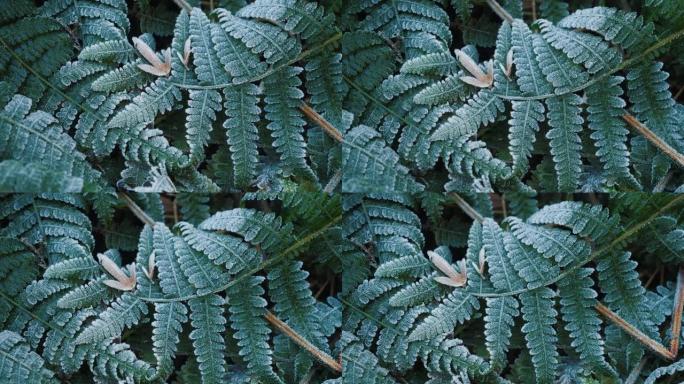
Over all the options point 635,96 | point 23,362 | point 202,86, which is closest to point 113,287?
point 23,362

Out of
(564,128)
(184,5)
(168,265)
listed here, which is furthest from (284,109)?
(564,128)

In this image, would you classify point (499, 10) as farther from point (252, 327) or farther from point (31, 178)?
point (31, 178)

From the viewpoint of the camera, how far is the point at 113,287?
1.79m

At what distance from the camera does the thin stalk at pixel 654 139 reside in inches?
72.1

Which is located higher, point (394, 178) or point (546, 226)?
point (394, 178)

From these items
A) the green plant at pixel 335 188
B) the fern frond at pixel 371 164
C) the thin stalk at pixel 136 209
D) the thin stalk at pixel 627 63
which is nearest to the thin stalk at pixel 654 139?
the green plant at pixel 335 188

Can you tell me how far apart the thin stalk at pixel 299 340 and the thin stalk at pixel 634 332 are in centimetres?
72

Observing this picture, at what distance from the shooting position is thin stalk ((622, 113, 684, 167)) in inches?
72.1

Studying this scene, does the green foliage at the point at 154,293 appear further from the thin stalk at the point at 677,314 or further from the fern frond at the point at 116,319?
the thin stalk at the point at 677,314

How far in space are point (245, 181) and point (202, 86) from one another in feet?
0.87

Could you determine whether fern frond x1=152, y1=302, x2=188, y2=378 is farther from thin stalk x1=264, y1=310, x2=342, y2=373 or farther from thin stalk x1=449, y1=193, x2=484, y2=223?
thin stalk x1=449, y1=193, x2=484, y2=223

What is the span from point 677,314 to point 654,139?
469 mm

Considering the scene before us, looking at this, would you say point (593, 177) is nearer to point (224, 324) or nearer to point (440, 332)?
point (440, 332)

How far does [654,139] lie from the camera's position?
183 centimetres
